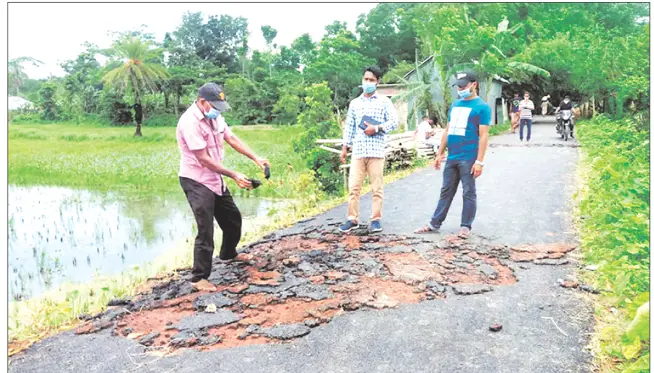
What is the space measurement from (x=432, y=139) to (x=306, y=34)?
2449 cm

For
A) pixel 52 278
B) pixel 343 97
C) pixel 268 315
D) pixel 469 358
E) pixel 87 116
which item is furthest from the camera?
pixel 87 116

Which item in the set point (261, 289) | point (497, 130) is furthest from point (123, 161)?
point (261, 289)

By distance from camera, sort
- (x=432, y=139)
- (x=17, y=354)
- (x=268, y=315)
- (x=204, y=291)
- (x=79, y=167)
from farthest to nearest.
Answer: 1. (x=79, y=167)
2. (x=432, y=139)
3. (x=204, y=291)
4. (x=268, y=315)
5. (x=17, y=354)

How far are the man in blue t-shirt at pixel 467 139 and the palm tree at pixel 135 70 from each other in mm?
25990

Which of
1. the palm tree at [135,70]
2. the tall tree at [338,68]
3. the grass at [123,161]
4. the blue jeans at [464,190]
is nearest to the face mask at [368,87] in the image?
the blue jeans at [464,190]

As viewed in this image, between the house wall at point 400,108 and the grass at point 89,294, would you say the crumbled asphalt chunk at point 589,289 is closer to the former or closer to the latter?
the grass at point 89,294

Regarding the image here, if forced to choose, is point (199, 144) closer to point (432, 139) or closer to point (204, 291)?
point (204, 291)

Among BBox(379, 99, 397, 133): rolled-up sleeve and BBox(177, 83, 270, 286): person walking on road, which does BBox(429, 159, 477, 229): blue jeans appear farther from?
BBox(177, 83, 270, 286): person walking on road

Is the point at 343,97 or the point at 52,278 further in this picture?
the point at 343,97

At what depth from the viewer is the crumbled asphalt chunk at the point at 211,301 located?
13.0 feet

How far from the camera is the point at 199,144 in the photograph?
4.32 meters

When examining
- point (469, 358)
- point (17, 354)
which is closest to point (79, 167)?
point (17, 354)

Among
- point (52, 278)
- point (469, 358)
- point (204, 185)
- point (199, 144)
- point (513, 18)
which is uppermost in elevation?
point (513, 18)

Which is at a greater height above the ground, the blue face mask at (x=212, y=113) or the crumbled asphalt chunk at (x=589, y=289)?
the blue face mask at (x=212, y=113)
